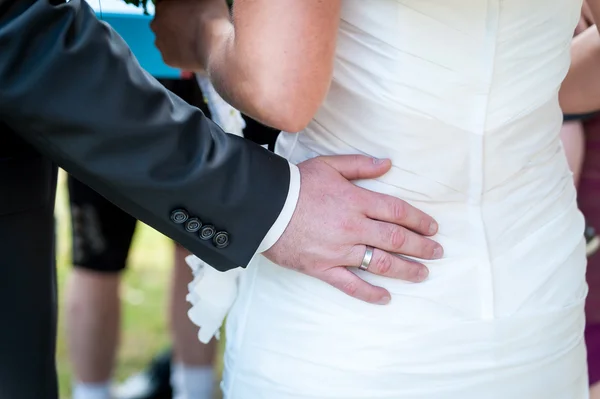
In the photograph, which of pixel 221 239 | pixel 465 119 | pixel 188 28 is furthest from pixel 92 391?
pixel 465 119

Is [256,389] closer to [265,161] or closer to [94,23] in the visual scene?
[265,161]

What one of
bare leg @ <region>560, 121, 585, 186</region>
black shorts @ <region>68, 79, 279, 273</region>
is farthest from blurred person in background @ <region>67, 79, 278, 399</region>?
bare leg @ <region>560, 121, 585, 186</region>

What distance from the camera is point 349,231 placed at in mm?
1053

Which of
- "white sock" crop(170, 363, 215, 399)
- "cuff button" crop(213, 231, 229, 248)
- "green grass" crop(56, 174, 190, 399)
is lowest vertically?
"green grass" crop(56, 174, 190, 399)

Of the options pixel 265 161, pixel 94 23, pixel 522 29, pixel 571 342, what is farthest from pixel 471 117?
pixel 94 23

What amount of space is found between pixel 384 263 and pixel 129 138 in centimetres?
37

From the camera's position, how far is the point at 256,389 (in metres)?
1.11

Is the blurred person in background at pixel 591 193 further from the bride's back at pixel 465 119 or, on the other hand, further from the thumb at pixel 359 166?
the thumb at pixel 359 166

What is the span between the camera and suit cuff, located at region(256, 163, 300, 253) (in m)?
1.04

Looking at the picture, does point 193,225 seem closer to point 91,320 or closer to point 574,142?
point 574,142

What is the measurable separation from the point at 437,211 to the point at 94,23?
0.51 metres

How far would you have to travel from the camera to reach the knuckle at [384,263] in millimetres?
1063

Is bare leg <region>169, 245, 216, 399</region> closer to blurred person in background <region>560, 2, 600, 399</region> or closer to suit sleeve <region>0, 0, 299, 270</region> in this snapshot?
blurred person in background <region>560, 2, 600, 399</region>

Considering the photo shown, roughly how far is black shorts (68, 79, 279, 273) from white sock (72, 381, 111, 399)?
39 centimetres
